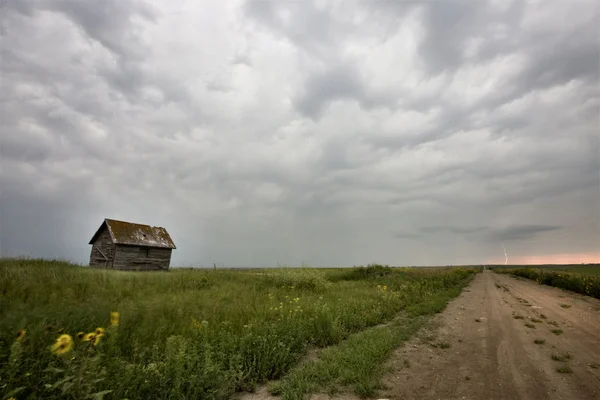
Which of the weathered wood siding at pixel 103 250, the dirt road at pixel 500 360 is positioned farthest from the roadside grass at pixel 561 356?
the weathered wood siding at pixel 103 250

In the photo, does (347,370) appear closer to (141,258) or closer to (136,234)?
(141,258)

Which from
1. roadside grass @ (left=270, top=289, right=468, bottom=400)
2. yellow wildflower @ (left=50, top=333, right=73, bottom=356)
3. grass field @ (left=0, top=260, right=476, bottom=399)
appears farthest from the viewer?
roadside grass @ (left=270, top=289, right=468, bottom=400)

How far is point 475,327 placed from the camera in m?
9.19

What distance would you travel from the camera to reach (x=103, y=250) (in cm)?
2919

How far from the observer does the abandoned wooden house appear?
27891 mm

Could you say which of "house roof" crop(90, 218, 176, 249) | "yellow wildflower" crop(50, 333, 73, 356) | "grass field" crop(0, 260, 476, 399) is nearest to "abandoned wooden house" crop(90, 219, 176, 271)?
"house roof" crop(90, 218, 176, 249)

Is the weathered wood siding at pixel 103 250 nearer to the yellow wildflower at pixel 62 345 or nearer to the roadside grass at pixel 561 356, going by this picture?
the yellow wildflower at pixel 62 345

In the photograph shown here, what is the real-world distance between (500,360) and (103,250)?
32.7m

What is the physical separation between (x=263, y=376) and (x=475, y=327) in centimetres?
725

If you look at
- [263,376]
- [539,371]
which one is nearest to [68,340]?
[263,376]

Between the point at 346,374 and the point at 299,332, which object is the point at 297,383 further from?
the point at 299,332

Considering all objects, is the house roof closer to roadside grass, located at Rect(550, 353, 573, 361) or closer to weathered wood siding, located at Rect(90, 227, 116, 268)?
weathered wood siding, located at Rect(90, 227, 116, 268)

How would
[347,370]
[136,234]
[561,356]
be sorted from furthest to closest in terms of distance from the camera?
[136,234], [561,356], [347,370]

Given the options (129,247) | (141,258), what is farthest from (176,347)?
(141,258)
